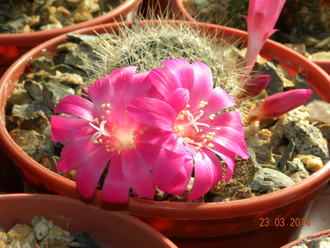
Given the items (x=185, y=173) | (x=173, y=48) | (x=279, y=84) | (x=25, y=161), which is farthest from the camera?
(x=279, y=84)

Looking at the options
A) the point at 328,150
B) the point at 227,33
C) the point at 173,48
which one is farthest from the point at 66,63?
the point at 328,150

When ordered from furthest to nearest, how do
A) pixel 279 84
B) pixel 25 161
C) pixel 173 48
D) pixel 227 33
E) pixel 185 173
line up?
pixel 227 33, pixel 279 84, pixel 173 48, pixel 25 161, pixel 185 173

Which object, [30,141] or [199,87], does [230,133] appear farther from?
[30,141]

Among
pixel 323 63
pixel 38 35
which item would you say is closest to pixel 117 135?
pixel 38 35

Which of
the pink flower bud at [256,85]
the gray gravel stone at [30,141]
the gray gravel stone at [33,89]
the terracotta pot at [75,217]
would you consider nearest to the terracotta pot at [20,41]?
the gray gravel stone at [33,89]

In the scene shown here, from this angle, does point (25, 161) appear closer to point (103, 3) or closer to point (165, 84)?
point (165, 84)

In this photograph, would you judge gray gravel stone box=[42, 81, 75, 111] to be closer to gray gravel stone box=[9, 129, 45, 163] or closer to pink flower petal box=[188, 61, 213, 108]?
gray gravel stone box=[9, 129, 45, 163]

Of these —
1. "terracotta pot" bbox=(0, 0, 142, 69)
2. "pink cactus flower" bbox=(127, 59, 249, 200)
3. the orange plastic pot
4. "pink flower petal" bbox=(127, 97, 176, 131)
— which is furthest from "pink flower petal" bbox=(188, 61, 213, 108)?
the orange plastic pot
